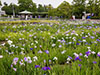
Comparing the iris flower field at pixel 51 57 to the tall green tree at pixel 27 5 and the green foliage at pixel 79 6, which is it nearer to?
the green foliage at pixel 79 6

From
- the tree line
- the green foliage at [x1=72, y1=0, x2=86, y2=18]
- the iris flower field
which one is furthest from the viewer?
the green foliage at [x1=72, y1=0, x2=86, y2=18]

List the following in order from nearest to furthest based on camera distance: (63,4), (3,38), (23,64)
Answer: (23,64), (3,38), (63,4)

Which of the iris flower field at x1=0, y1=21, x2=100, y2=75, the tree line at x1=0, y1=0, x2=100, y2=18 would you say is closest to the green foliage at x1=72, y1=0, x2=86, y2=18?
the tree line at x1=0, y1=0, x2=100, y2=18

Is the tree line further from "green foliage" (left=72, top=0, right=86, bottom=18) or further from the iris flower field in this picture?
the iris flower field

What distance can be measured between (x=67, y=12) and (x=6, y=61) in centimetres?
2342

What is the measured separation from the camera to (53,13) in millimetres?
25625

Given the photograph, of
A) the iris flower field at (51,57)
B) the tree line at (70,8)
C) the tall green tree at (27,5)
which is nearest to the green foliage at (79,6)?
the tree line at (70,8)

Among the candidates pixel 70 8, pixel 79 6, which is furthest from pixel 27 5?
pixel 70 8

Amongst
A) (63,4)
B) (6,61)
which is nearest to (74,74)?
(6,61)

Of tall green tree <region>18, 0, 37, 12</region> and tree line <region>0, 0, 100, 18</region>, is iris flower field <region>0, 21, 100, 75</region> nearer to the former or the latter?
tree line <region>0, 0, 100, 18</region>

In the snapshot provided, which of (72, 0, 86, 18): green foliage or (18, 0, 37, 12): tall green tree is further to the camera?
(18, 0, 37, 12): tall green tree

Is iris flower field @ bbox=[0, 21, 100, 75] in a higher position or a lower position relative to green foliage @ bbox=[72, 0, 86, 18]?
lower

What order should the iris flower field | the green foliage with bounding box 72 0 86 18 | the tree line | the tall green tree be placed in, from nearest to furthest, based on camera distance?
1. the iris flower field
2. the tree line
3. the green foliage with bounding box 72 0 86 18
4. the tall green tree

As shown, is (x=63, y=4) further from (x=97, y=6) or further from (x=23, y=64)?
(x=23, y=64)
